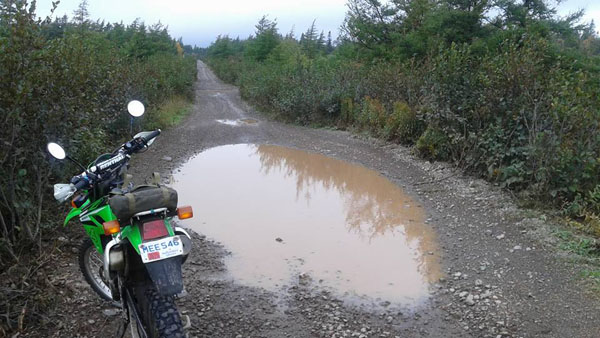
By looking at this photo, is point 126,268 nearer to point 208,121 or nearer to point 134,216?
point 134,216

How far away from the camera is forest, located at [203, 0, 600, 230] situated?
6316 mm

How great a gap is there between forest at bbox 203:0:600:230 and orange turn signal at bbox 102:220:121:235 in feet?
17.0

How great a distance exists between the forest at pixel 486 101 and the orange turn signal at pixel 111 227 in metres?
5.19

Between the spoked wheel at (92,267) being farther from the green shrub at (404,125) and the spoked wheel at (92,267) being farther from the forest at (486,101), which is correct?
the green shrub at (404,125)

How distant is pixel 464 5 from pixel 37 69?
17527 mm

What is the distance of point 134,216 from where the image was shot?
268 centimetres

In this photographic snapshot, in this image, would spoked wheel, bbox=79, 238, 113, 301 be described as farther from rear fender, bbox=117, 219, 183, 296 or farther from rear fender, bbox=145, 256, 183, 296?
rear fender, bbox=145, 256, 183, 296

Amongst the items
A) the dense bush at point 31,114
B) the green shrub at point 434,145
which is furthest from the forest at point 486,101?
the dense bush at point 31,114

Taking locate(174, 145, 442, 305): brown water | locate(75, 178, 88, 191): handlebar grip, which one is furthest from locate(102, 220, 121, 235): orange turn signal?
locate(174, 145, 442, 305): brown water

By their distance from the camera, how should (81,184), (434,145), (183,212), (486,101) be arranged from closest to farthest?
(183,212) < (81,184) < (486,101) < (434,145)

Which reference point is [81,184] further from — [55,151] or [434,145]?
[434,145]

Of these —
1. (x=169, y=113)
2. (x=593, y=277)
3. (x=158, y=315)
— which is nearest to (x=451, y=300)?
(x=593, y=277)

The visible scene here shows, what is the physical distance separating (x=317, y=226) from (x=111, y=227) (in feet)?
13.3

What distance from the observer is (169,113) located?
17516mm
